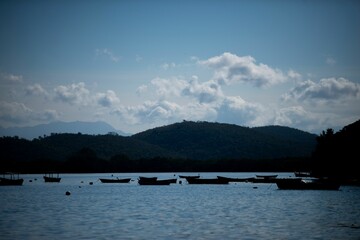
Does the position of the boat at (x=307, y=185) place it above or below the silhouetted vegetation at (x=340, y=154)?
below

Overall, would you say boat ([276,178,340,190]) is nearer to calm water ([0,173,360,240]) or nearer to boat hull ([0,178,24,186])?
calm water ([0,173,360,240])

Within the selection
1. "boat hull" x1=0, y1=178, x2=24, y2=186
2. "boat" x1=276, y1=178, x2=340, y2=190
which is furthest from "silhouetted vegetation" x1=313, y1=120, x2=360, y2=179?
"boat hull" x1=0, y1=178, x2=24, y2=186

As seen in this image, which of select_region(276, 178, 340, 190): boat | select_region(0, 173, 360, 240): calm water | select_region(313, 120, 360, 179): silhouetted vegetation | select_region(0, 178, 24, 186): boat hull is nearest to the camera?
select_region(0, 173, 360, 240): calm water

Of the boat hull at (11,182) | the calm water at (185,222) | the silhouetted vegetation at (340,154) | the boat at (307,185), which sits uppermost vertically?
the silhouetted vegetation at (340,154)

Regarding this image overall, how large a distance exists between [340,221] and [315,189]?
4668cm

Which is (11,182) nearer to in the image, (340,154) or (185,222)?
(340,154)

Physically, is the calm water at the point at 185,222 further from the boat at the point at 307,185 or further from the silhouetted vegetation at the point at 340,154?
the silhouetted vegetation at the point at 340,154

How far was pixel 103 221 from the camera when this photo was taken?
4681cm

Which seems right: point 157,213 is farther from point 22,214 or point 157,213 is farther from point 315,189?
point 315,189

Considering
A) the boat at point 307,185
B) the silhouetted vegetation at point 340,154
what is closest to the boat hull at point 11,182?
the boat at point 307,185

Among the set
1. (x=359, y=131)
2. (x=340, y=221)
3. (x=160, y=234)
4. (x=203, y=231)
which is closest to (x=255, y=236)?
(x=203, y=231)

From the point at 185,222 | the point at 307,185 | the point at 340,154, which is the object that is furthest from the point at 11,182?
the point at 185,222

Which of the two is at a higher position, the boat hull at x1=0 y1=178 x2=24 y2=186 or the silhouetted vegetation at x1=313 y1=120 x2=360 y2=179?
the silhouetted vegetation at x1=313 y1=120 x2=360 y2=179

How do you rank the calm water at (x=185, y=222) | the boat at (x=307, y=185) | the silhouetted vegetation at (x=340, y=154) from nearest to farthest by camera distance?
the calm water at (x=185, y=222), the boat at (x=307, y=185), the silhouetted vegetation at (x=340, y=154)
